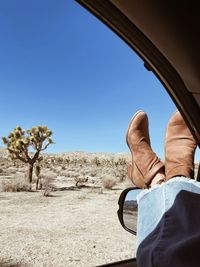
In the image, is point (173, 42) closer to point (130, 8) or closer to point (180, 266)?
point (130, 8)

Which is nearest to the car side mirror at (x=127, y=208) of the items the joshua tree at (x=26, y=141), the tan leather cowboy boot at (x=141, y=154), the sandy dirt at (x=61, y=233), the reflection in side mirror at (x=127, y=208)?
the reflection in side mirror at (x=127, y=208)

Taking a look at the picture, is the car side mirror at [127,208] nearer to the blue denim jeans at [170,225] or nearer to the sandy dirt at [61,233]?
the blue denim jeans at [170,225]

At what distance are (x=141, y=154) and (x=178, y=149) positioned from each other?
1.28 ft

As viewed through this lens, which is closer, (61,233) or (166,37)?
(166,37)

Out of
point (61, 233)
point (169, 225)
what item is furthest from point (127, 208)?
point (61, 233)

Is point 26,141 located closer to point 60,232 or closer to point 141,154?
point 60,232

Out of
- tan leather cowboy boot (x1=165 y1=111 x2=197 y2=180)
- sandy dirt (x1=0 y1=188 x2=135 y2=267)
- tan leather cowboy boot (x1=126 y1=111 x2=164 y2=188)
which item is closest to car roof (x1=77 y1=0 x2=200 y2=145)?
tan leather cowboy boot (x1=165 y1=111 x2=197 y2=180)

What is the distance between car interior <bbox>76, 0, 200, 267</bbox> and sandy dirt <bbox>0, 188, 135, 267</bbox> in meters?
4.19

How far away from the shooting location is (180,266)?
3.04 ft

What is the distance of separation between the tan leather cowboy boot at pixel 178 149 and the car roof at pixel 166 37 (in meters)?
0.23

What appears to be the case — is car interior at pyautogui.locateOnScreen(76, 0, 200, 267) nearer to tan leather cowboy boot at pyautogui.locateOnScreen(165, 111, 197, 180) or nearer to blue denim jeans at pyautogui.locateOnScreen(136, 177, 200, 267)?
tan leather cowboy boot at pyautogui.locateOnScreen(165, 111, 197, 180)

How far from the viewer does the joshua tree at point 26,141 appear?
16953 mm

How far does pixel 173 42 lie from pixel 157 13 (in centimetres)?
17

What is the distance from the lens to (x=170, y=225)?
1.08 meters
